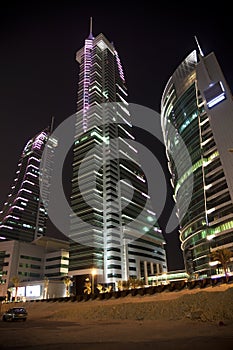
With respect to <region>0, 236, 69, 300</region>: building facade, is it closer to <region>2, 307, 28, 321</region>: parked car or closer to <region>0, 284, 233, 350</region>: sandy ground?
<region>2, 307, 28, 321</region>: parked car

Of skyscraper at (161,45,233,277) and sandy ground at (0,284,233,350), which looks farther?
skyscraper at (161,45,233,277)

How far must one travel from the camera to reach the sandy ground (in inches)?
473

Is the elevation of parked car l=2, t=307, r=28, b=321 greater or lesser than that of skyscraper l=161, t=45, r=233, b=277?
lesser

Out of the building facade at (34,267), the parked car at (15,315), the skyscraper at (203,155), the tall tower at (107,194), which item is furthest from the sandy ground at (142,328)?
the tall tower at (107,194)

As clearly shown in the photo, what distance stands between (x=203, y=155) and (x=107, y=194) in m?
62.2

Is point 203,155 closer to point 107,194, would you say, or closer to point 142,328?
point 107,194

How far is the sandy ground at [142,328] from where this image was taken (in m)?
12.0

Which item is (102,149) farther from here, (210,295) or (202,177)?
(210,295)

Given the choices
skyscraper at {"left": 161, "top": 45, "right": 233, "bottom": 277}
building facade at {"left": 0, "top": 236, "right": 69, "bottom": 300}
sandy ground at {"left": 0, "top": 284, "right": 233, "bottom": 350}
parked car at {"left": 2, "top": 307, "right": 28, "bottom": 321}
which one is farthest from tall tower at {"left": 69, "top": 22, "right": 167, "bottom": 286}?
sandy ground at {"left": 0, "top": 284, "right": 233, "bottom": 350}

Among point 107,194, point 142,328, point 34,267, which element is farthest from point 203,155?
point 34,267

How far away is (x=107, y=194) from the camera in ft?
459

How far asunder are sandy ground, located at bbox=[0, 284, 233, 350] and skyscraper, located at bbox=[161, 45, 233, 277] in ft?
161

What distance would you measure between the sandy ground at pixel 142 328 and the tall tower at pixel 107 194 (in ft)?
311

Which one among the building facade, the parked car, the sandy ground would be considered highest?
the building facade
